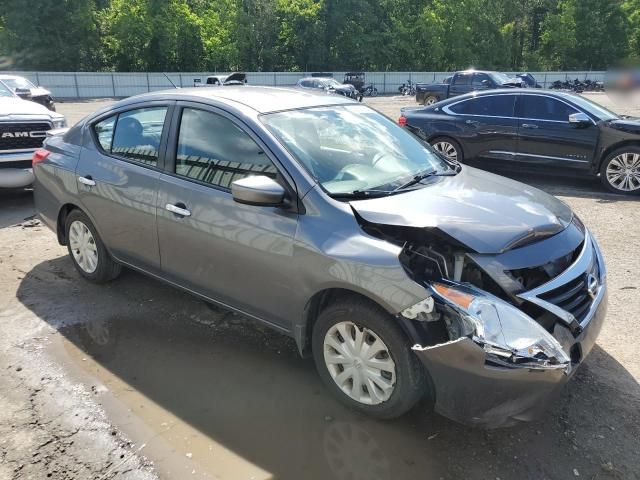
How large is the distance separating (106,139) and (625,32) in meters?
55.7

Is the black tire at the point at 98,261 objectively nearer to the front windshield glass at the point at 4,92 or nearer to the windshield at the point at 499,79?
the front windshield glass at the point at 4,92

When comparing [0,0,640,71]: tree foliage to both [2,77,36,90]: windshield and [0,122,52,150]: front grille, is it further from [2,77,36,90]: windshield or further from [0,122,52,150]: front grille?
[0,122,52,150]: front grille

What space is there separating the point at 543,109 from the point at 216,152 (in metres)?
6.68

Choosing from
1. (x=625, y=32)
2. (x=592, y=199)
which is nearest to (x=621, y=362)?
(x=592, y=199)

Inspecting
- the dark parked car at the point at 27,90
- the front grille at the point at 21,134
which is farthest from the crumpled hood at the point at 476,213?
the dark parked car at the point at 27,90

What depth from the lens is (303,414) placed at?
312 cm

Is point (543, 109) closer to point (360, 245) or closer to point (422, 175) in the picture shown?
point (422, 175)

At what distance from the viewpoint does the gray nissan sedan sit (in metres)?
2.62

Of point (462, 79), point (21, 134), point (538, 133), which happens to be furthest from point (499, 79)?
point (21, 134)

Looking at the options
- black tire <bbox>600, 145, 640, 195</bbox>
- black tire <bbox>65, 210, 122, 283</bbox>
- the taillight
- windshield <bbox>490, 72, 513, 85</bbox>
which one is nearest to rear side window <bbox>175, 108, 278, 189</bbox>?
black tire <bbox>65, 210, 122, 283</bbox>

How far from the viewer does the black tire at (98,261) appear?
15.1 feet

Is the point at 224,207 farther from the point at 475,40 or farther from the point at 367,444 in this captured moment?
the point at 475,40

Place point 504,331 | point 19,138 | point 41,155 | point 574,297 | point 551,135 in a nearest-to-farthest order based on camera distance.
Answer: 1. point 504,331
2. point 574,297
3. point 41,155
4. point 19,138
5. point 551,135

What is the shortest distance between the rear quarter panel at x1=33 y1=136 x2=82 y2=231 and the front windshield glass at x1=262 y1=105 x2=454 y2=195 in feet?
7.00
